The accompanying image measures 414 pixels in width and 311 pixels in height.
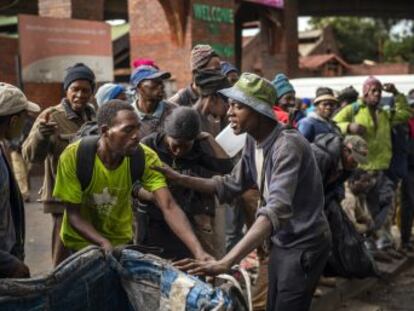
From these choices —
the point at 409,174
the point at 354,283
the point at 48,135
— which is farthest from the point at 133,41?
the point at 48,135

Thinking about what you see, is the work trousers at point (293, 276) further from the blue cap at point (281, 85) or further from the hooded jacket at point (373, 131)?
the hooded jacket at point (373, 131)

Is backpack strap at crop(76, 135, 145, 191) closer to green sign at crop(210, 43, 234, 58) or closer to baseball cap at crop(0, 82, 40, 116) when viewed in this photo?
baseball cap at crop(0, 82, 40, 116)

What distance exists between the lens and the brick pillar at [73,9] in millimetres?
Answer: 11656

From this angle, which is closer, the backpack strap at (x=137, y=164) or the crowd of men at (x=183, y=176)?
the crowd of men at (x=183, y=176)

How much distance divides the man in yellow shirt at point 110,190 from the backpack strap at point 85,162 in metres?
0.02

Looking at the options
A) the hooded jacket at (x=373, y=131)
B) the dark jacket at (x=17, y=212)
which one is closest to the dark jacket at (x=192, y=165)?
the dark jacket at (x=17, y=212)

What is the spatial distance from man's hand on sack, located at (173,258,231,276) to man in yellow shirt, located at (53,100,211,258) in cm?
36

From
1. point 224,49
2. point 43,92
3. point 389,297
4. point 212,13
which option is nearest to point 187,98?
point 389,297

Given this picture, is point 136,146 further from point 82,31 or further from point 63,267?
point 82,31

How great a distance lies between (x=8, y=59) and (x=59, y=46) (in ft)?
7.93

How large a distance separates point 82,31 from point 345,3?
45.6 feet

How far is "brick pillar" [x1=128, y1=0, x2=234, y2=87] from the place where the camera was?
1348 centimetres

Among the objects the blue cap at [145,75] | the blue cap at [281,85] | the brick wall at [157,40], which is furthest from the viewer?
the brick wall at [157,40]

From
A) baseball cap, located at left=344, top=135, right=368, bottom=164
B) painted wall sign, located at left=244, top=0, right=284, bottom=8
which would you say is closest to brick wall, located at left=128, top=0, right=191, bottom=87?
painted wall sign, located at left=244, top=0, right=284, bottom=8
